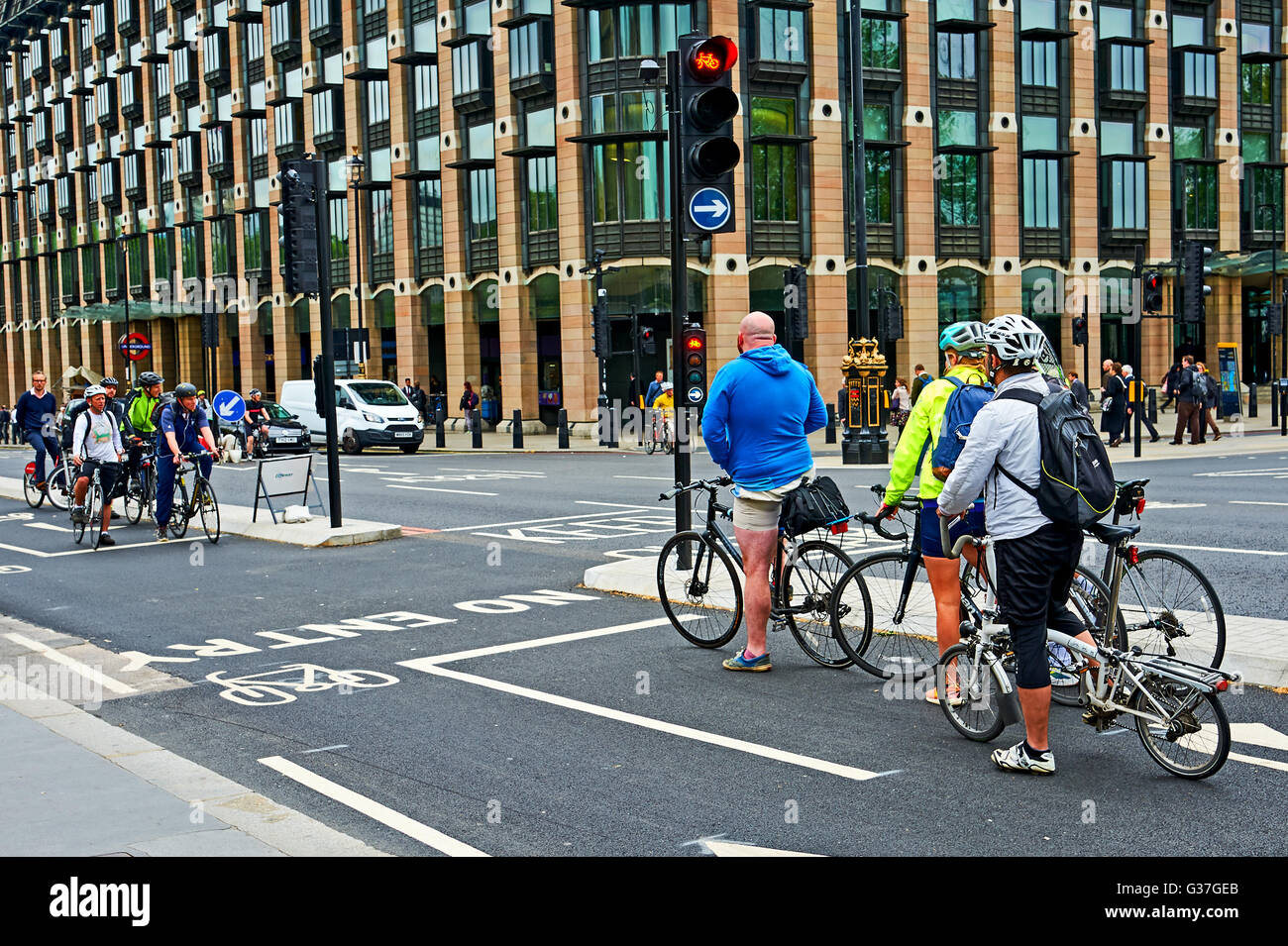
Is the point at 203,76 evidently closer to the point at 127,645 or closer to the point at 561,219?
the point at 561,219

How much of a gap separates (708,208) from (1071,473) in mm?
5509

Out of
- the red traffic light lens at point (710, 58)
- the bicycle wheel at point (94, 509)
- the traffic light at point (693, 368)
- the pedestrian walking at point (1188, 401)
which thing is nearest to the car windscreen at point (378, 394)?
the pedestrian walking at point (1188, 401)

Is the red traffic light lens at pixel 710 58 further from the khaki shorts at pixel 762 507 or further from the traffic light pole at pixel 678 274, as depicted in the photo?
the khaki shorts at pixel 762 507

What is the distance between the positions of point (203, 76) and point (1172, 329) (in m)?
43.4

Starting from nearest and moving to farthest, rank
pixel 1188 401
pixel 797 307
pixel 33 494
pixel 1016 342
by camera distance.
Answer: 1. pixel 1016 342
2. pixel 33 494
3. pixel 1188 401
4. pixel 797 307

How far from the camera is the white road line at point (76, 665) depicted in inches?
321

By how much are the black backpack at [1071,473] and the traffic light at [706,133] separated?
502cm

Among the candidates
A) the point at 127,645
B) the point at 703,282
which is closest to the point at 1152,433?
the point at 703,282

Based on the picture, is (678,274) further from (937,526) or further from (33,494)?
(33,494)

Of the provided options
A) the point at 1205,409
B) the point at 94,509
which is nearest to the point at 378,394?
the point at 1205,409

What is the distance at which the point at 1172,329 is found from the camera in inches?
1934

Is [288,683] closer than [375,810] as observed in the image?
No

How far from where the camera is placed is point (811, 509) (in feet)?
25.3

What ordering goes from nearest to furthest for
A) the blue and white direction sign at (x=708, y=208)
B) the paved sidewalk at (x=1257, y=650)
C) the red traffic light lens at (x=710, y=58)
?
the paved sidewalk at (x=1257, y=650), the red traffic light lens at (x=710, y=58), the blue and white direction sign at (x=708, y=208)
